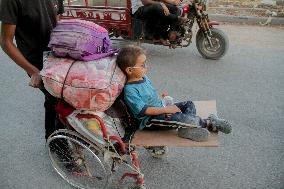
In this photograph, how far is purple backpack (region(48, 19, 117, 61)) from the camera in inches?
104

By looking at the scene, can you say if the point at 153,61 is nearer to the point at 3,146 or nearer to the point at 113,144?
the point at 3,146

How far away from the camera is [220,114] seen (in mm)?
4410

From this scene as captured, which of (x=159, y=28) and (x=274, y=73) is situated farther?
(x=159, y=28)

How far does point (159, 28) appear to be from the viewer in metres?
6.03

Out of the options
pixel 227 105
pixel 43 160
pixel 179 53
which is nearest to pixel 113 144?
pixel 43 160

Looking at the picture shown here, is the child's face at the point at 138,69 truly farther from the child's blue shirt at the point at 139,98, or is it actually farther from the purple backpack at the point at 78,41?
the purple backpack at the point at 78,41

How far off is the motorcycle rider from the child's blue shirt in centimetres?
301

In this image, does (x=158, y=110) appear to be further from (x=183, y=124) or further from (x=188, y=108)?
(x=188, y=108)

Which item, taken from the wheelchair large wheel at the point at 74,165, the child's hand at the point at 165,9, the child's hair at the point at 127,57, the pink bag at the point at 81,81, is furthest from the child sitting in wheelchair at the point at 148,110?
the child's hand at the point at 165,9

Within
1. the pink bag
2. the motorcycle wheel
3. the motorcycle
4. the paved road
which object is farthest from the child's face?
the motorcycle wheel

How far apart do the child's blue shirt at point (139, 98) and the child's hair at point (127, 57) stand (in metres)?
0.15

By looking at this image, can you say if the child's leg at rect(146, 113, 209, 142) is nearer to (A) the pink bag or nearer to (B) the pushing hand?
(A) the pink bag

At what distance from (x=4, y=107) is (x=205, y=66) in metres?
2.92

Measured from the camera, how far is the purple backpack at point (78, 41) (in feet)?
8.68
